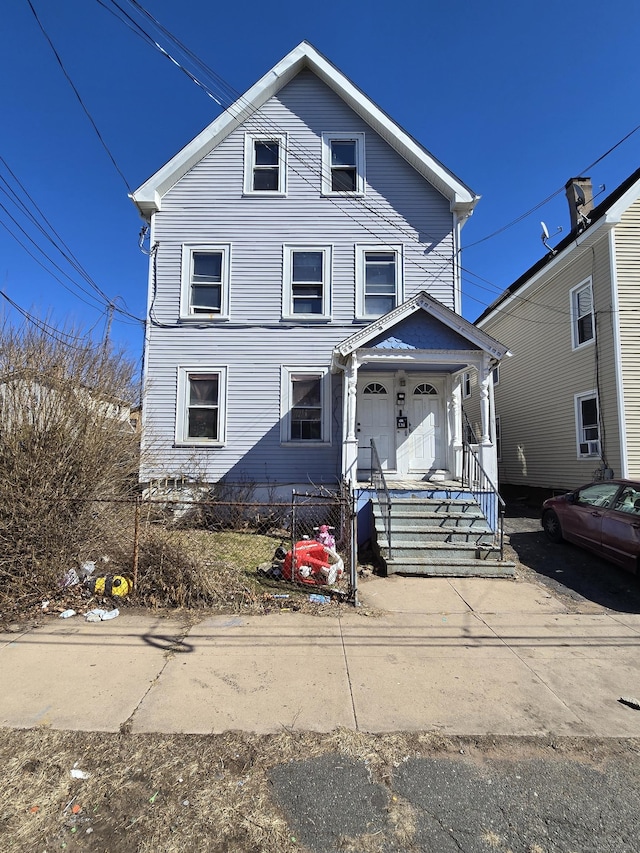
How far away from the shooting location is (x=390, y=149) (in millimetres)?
11469

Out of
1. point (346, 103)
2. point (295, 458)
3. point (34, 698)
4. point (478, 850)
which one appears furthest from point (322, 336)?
point (478, 850)

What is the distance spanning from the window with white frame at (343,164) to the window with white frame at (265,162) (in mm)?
1094

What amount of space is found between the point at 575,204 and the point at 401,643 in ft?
51.5

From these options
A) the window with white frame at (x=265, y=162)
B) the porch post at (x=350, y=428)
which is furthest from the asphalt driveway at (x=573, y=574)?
the window with white frame at (x=265, y=162)

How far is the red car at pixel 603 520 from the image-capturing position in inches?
266

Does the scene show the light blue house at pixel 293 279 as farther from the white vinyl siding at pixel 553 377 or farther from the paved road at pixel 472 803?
the paved road at pixel 472 803

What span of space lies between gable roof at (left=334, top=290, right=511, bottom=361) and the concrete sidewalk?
503 centimetres

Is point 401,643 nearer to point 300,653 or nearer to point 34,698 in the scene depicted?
point 300,653

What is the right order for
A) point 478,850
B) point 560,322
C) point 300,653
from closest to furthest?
point 478,850 < point 300,653 < point 560,322

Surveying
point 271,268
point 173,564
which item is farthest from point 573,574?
point 271,268

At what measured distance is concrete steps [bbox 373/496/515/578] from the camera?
6961 mm

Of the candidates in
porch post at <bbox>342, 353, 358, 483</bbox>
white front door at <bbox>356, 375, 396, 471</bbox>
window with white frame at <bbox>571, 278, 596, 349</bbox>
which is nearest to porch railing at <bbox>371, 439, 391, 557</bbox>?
white front door at <bbox>356, 375, 396, 471</bbox>

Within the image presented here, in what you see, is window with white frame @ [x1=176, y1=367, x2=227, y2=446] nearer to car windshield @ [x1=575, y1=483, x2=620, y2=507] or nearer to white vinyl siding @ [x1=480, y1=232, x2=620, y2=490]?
car windshield @ [x1=575, y1=483, x2=620, y2=507]

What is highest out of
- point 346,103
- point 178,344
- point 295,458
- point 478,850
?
point 346,103
